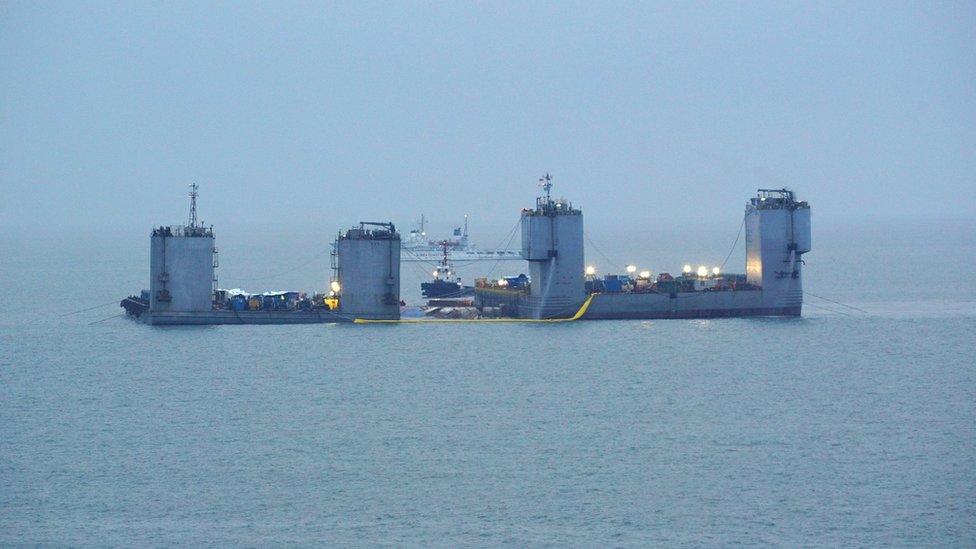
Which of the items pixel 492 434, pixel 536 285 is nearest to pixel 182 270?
pixel 536 285

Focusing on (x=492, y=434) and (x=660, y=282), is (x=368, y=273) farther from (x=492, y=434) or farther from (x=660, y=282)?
(x=492, y=434)

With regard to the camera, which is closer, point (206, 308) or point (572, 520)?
point (572, 520)

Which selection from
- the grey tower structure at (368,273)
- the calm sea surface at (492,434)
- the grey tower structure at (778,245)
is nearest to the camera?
the calm sea surface at (492,434)

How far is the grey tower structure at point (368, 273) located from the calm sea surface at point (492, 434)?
219 cm

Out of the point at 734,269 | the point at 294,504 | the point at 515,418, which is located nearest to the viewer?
the point at 294,504

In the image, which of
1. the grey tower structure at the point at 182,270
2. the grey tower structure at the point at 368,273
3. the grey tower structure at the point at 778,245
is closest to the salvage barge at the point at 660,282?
the grey tower structure at the point at 778,245

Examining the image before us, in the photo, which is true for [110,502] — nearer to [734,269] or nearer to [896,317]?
[896,317]

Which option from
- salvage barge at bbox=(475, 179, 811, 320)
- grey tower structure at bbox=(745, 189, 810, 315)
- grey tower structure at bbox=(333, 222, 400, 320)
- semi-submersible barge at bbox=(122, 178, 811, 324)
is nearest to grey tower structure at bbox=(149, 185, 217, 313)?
semi-submersible barge at bbox=(122, 178, 811, 324)

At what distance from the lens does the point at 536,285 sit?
3573 inches

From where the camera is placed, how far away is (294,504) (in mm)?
45781

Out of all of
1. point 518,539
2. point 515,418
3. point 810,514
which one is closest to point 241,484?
point 518,539

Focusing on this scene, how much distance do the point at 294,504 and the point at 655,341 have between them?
136ft

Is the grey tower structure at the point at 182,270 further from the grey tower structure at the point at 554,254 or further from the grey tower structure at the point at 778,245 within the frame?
the grey tower structure at the point at 778,245

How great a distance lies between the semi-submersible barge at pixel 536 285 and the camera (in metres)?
86.6
